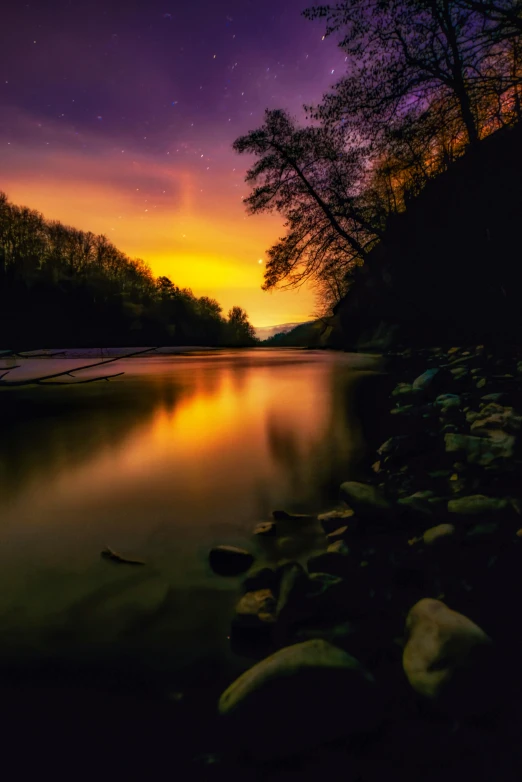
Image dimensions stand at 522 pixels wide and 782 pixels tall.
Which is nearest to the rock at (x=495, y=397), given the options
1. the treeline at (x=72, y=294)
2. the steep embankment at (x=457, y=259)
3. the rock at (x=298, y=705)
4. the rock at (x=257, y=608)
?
the rock at (x=257, y=608)

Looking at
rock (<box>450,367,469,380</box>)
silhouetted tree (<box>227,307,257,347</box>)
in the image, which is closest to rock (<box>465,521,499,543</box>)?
rock (<box>450,367,469,380</box>)

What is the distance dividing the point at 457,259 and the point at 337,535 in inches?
664

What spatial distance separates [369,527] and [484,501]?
789mm

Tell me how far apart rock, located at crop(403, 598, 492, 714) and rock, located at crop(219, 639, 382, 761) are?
0.68 ft

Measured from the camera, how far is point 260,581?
201 centimetres

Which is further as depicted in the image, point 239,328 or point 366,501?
point 239,328

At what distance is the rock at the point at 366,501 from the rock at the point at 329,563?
455 millimetres

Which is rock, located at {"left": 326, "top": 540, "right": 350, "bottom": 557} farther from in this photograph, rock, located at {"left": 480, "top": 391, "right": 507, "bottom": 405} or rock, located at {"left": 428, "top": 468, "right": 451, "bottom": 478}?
rock, located at {"left": 480, "top": 391, "right": 507, "bottom": 405}

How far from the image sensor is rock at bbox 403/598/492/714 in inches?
47.9

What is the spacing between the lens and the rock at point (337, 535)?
248 centimetres

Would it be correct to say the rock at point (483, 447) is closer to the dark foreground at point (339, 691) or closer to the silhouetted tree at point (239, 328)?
the dark foreground at point (339, 691)

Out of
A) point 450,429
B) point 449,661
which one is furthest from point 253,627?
point 450,429

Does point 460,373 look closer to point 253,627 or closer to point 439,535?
point 439,535

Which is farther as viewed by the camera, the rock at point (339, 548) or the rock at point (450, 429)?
the rock at point (450, 429)
